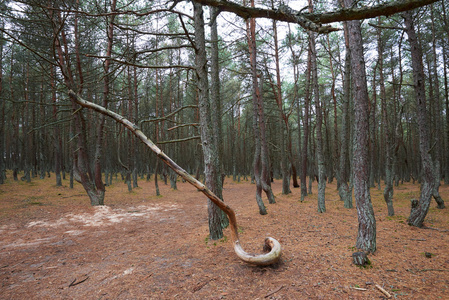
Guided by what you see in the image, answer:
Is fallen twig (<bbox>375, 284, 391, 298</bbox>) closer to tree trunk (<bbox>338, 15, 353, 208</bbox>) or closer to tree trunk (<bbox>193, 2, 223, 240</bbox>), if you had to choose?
tree trunk (<bbox>193, 2, 223, 240</bbox>)

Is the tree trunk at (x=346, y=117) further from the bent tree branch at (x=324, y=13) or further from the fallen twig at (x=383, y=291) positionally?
the bent tree branch at (x=324, y=13)


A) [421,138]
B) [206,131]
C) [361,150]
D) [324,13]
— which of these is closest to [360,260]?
[361,150]

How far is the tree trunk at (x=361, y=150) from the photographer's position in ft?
14.1

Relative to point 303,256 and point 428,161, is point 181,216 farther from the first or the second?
point 428,161

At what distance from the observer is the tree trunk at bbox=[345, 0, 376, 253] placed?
4297 mm

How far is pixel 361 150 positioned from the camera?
4.42 metres

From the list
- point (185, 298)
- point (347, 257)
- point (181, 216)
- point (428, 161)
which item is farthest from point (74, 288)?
point (428, 161)

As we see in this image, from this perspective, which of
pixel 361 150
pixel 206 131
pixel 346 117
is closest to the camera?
pixel 361 150

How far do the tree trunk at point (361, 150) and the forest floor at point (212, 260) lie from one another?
478 millimetres

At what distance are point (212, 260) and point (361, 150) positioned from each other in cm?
370

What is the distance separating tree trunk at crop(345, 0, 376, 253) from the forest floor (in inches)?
18.8

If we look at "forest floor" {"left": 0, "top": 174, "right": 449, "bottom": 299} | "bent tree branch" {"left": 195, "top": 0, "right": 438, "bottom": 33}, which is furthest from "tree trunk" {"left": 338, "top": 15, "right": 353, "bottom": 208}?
"bent tree branch" {"left": 195, "top": 0, "right": 438, "bottom": 33}

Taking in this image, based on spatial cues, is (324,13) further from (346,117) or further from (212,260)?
(346,117)

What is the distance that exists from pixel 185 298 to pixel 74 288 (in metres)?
1.96
